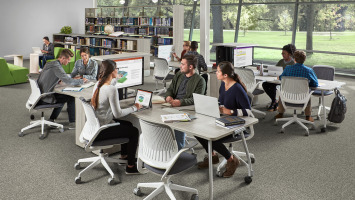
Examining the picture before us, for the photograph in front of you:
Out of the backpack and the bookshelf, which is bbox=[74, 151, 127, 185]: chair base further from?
the bookshelf

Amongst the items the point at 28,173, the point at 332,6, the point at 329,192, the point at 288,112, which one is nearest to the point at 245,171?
the point at 329,192

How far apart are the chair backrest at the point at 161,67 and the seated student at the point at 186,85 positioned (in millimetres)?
3315

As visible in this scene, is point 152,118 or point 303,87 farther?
point 303,87

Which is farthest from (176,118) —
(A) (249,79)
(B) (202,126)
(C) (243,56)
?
(C) (243,56)

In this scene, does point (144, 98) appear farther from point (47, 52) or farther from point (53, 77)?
point (47, 52)

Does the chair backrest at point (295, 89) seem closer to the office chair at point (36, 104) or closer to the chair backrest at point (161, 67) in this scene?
the chair backrest at point (161, 67)

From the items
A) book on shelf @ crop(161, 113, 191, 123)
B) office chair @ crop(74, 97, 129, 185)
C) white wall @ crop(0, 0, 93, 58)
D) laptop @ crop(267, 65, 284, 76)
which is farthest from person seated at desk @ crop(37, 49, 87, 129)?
white wall @ crop(0, 0, 93, 58)

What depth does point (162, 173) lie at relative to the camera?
3.25 metres

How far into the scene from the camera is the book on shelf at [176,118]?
145 inches

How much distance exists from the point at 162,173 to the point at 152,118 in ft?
2.39

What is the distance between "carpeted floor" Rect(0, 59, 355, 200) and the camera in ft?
12.3

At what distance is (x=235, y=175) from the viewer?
4.18 m

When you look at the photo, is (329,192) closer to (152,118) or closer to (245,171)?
(245,171)

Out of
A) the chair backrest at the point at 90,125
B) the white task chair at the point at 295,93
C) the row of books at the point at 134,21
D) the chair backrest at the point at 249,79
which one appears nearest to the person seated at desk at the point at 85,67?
the chair backrest at the point at 90,125
